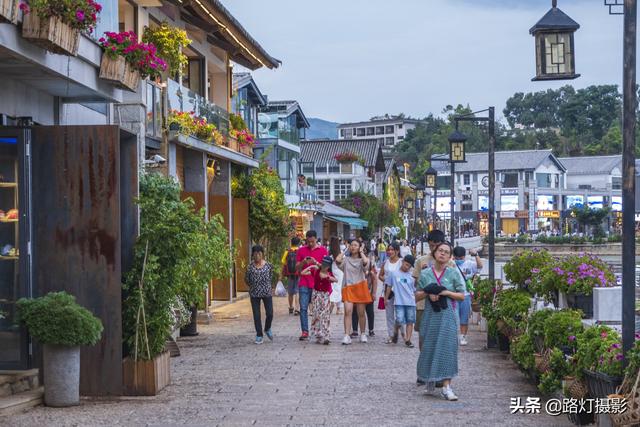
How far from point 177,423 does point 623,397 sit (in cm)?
416

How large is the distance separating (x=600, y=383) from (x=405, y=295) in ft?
25.1

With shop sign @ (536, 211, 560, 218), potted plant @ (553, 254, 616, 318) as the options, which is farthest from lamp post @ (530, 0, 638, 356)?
shop sign @ (536, 211, 560, 218)

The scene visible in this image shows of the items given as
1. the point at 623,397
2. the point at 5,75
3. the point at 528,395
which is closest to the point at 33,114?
the point at 5,75

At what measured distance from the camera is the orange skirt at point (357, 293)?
17.0 metres

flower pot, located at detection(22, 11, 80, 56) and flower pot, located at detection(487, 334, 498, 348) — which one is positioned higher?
flower pot, located at detection(22, 11, 80, 56)

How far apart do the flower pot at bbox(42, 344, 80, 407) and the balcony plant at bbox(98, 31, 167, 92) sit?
3.37m

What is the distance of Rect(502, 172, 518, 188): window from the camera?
10388 centimetres

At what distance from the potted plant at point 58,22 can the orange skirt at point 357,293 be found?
306 inches

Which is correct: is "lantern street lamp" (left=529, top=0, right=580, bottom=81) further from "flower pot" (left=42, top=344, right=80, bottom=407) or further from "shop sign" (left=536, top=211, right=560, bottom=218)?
"shop sign" (left=536, top=211, right=560, bottom=218)

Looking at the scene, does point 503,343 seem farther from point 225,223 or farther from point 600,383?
point 225,223

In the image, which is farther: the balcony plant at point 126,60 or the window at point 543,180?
the window at point 543,180

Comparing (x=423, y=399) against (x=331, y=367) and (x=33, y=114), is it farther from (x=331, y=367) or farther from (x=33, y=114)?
(x=33, y=114)

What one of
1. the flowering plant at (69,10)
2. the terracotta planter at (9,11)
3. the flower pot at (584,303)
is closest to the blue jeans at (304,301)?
the flower pot at (584,303)

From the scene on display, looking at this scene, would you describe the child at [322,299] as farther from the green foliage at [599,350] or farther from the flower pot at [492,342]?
the green foliage at [599,350]
